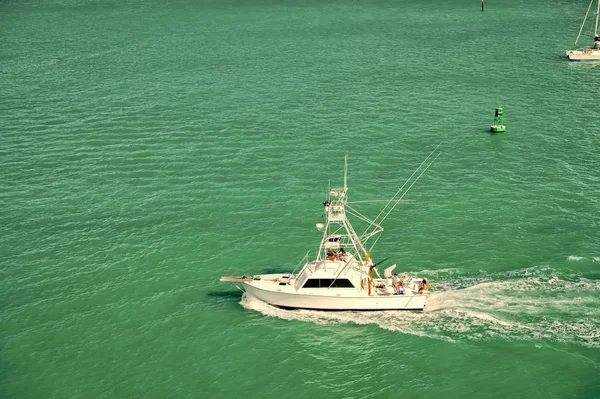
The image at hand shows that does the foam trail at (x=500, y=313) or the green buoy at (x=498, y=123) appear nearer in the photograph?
the foam trail at (x=500, y=313)

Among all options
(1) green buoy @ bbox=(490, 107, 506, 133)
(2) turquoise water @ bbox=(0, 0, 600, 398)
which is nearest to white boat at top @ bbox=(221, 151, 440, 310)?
(2) turquoise water @ bbox=(0, 0, 600, 398)

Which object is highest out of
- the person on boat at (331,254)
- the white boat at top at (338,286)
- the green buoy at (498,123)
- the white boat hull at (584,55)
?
the white boat hull at (584,55)

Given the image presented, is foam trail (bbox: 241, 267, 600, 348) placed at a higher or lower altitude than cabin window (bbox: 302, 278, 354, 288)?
lower

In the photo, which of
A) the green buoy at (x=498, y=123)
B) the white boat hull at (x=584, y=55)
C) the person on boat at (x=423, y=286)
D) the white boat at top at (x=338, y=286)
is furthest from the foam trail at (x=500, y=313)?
the white boat hull at (x=584, y=55)

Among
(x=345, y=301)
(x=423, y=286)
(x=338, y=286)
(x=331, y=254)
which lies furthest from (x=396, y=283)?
(x=331, y=254)

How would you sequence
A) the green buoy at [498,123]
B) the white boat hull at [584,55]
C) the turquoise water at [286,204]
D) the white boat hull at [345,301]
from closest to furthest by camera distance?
the turquoise water at [286,204] < the white boat hull at [345,301] < the green buoy at [498,123] < the white boat hull at [584,55]

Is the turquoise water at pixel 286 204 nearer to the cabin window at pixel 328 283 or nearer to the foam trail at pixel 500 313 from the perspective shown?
the foam trail at pixel 500 313

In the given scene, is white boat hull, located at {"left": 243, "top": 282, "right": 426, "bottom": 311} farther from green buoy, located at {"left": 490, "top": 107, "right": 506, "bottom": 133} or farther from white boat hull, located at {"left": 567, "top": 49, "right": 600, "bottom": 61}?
white boat hull, located at {"left": 567, "top": 49, "right": 600, "bottom": 61}
